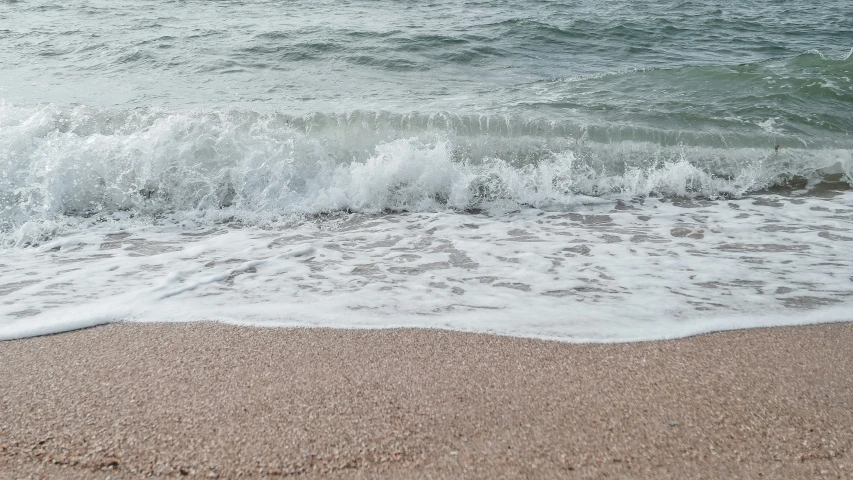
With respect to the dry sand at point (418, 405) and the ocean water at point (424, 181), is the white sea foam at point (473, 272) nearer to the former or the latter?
the ocean water at point (424, 181)

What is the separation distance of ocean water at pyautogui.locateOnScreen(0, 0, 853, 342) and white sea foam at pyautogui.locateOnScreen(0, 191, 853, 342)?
21mm

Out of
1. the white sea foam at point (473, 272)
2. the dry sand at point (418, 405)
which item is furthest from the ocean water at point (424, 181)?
the dry sand at point (418, 405)

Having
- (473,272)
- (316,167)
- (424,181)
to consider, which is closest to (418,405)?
(473,272)

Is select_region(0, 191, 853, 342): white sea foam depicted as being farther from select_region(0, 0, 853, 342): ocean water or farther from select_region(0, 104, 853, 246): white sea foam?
select_region(0, 104, 853, 246): white sea foam

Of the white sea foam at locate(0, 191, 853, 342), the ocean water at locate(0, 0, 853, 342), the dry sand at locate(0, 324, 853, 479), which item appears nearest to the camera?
the dry sand at locate(0, 324, 853, 479)

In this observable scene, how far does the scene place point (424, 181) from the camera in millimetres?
5004

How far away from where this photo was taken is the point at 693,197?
498cm

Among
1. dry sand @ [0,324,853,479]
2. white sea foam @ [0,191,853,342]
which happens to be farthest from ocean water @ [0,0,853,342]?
dry sand @ [0,324,853,479]

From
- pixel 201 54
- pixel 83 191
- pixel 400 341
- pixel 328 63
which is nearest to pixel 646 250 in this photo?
pixel 400 341

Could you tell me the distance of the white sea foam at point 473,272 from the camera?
9.17 feet

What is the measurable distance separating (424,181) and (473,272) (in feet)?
5.66

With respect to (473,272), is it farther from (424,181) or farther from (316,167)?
(316,167)

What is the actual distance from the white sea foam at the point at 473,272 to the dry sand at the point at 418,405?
0.63ft

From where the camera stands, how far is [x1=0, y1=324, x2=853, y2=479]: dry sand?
70.3 inches
